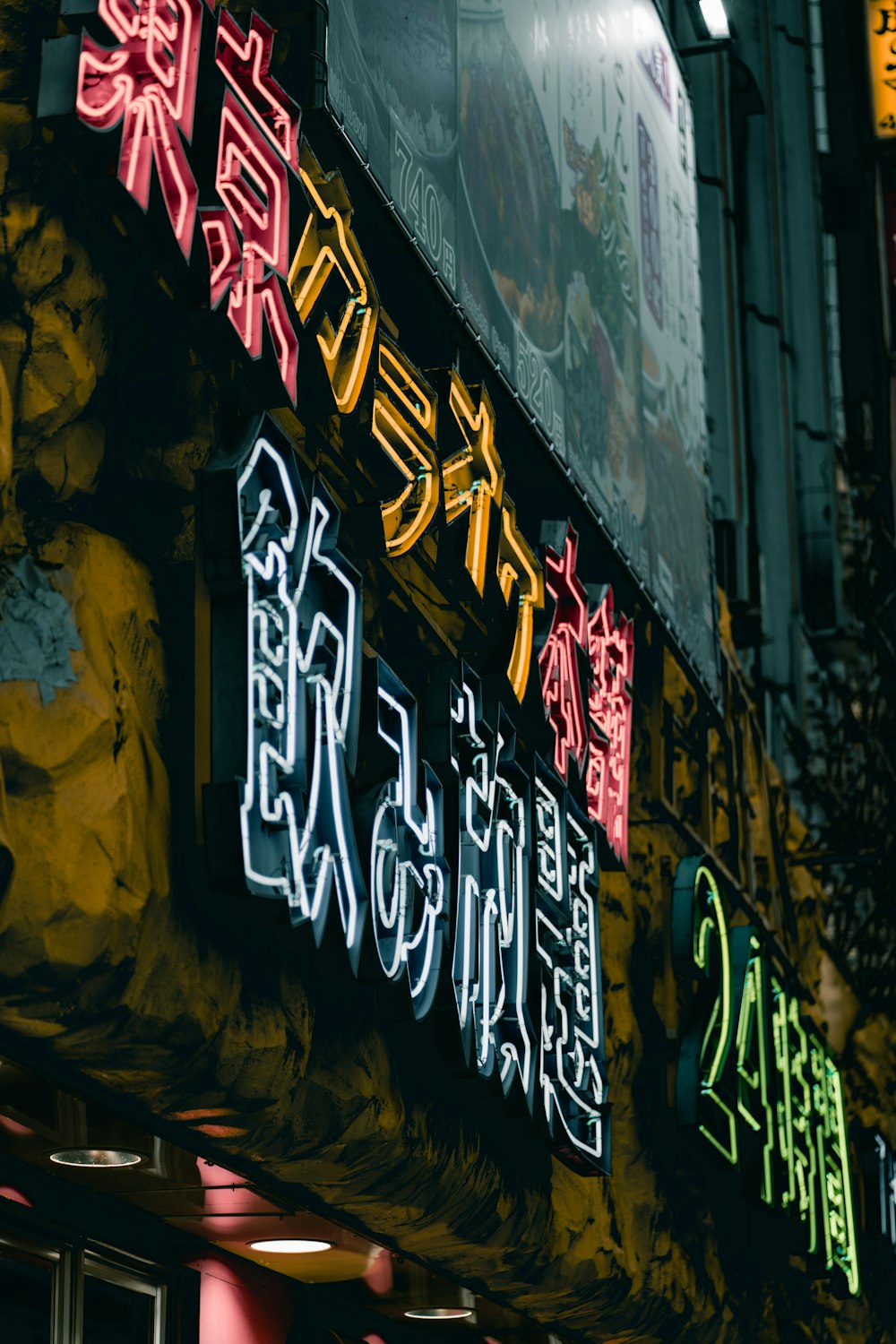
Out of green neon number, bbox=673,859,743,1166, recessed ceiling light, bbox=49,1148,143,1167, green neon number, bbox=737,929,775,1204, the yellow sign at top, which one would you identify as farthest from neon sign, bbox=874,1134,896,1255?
the yellow sign at top

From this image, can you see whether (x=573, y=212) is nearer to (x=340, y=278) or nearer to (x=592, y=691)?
(x=592, y=691)

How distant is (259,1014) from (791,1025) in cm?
930

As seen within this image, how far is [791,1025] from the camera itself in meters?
15.3

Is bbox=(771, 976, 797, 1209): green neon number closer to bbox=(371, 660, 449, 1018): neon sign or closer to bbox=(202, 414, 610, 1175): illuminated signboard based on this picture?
bbox=(202, 414, 610, 1175): illuminated signboard

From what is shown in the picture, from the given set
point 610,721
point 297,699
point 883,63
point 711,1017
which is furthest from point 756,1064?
point 883,63

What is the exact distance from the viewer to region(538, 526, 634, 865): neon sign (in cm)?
1077

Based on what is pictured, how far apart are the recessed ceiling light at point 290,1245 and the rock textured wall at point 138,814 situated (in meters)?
0.37

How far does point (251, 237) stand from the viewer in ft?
23.2

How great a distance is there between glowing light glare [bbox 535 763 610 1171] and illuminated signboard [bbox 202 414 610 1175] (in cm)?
1

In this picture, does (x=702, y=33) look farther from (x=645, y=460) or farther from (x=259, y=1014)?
(x=259, y=1014)

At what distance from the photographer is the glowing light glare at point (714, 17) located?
17109mm

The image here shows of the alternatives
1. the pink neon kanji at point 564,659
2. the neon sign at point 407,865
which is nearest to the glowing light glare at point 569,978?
the pink neon kanji at point 564,659

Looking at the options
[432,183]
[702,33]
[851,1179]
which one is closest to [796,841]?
[851,1179]

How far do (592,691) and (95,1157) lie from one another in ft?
17.1
